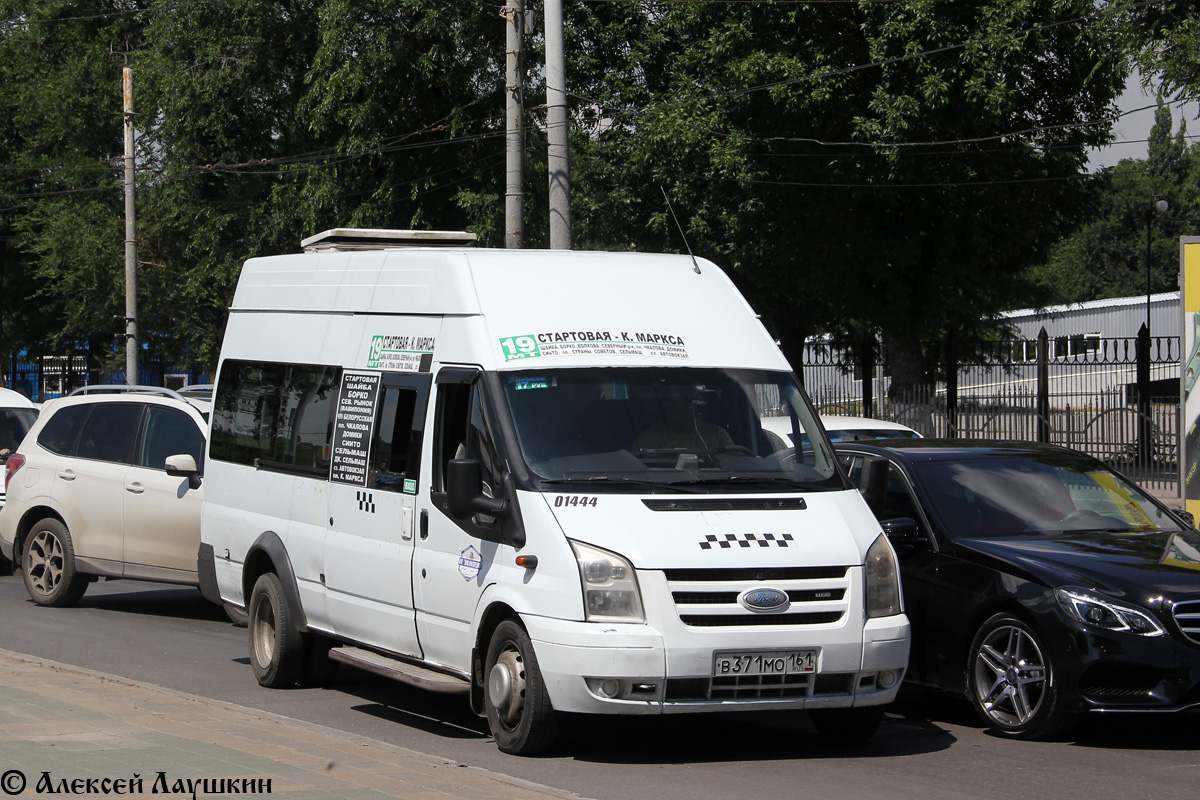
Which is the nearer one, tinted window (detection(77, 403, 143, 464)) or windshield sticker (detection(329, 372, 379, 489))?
windshield sticker (detection(329, 372, 379, 489))

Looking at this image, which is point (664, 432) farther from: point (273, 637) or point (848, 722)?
point (273, 637)

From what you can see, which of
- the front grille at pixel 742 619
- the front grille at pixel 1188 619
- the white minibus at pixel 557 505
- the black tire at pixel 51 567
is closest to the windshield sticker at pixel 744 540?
the white minibus at pixel 557 505

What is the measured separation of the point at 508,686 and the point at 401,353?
2.23 meters

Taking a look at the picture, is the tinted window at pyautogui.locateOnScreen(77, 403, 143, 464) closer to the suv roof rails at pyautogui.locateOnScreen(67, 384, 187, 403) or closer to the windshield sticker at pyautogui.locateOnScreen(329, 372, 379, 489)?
the suv roof rails at pyautogui.locateOnScreen(67, 384, 187, 403)

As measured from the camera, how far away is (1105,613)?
7.46 meters

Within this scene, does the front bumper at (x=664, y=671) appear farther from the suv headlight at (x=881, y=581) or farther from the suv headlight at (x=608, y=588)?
the suv headlight at (x=881, y=581)

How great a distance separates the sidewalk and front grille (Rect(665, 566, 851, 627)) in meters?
1.08

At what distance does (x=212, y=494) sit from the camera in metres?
10.5

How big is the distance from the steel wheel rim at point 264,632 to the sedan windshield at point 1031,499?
14.0 ft

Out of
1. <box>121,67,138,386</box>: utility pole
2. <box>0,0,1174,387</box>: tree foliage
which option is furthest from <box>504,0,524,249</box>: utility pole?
<box>121,67,138,386</box>: utility pole

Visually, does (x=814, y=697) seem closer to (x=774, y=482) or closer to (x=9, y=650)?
(x=774, y=482)

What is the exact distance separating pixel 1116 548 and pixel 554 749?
11.1 ft

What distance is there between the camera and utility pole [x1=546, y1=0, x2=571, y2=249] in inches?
663

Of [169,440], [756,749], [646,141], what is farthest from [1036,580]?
[646,141]
